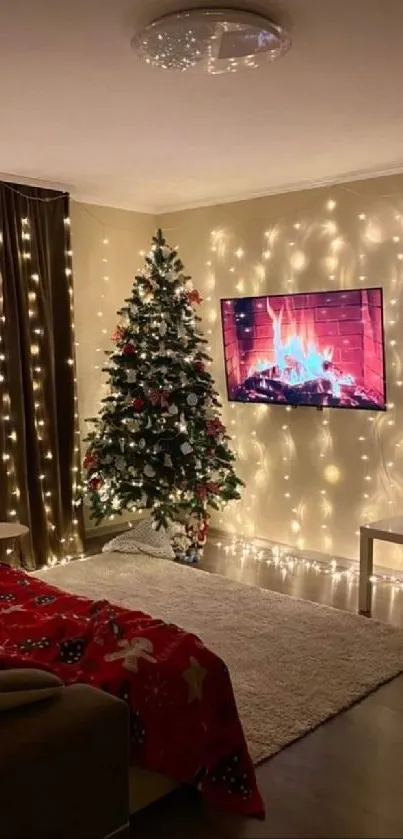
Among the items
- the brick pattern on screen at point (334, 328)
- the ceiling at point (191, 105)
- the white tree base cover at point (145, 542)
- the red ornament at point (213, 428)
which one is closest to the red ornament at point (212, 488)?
the red ornament at point (213, 428)

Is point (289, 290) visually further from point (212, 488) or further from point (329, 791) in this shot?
point (329, 791)

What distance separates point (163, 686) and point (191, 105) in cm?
259

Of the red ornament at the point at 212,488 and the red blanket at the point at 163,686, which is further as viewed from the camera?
the red ornament at the point at 212,488

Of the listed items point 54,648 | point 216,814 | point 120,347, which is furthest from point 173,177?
point 216,814

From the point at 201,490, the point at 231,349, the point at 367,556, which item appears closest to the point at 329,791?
the point at 367,556

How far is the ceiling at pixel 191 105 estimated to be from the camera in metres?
2.84

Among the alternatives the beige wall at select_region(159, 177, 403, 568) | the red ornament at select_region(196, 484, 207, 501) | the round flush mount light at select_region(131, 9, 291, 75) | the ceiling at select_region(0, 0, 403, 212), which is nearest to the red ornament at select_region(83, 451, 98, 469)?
the red ornament at select_region(196, 484, 207, 501)

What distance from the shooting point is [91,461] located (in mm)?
5695

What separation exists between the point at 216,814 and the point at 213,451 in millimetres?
3227

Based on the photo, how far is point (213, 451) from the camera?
19.1ft

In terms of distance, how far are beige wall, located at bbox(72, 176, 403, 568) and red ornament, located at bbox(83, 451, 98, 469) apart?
742 millimetres

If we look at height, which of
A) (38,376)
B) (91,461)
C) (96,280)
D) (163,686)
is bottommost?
(163,686)

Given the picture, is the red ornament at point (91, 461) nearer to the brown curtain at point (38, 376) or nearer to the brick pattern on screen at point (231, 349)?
the brown curtain at point (38, 376)

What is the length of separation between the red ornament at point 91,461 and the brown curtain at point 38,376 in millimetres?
287
